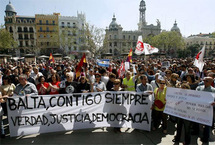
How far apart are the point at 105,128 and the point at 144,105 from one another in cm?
152

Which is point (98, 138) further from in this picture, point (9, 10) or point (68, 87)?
point (9, 10)

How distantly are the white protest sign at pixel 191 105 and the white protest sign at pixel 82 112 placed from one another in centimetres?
65

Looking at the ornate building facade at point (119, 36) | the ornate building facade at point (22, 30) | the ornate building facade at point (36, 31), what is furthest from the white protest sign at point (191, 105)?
the ornate building facade at point (119, 36)

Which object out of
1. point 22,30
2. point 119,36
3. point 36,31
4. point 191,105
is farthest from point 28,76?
point 119,36

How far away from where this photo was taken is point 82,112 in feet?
14.8

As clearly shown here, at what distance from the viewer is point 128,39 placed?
83.6 m

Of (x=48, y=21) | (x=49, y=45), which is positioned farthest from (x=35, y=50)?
(x=48, y=21)

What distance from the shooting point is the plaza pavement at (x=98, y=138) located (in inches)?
161

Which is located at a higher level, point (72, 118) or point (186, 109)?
point (186, 109)

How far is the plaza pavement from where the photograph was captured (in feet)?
13.5

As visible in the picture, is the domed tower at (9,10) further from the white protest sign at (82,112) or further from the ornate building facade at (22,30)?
the white protest sign at (82,112)

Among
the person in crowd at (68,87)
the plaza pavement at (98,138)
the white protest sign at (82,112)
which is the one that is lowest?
the plaza pavement at (98,138)

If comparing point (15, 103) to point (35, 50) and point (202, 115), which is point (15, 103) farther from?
point (35, 50)

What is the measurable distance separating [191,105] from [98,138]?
2.70 metres
